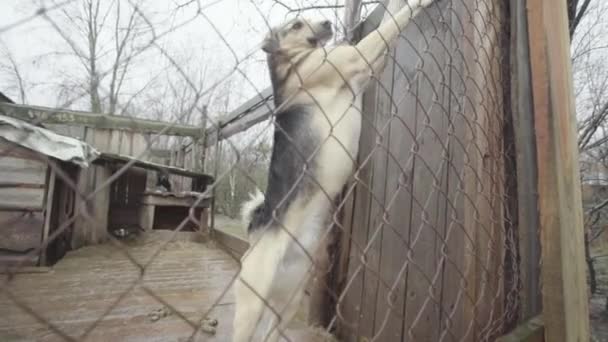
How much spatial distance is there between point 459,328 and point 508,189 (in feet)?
1.87

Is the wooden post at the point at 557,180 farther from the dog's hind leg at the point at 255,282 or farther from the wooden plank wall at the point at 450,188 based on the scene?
the dog's hind leg at the point at 255,282

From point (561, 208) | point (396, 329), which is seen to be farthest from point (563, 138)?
point (396, 329)

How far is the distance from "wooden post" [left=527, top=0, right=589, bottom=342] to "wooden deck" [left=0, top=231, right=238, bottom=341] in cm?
122

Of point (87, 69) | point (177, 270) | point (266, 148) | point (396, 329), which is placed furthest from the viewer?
point (177, 270)

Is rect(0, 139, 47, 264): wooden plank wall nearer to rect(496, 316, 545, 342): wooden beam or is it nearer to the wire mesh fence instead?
the wire mesh fence

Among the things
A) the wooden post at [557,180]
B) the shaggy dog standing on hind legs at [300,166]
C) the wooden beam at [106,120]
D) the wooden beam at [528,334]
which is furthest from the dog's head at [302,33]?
the wooden beam at [528,334]

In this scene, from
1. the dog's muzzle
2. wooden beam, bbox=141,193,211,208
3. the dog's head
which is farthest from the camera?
wooden beam, bbox=141,193,211,208

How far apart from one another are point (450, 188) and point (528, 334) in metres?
0.56

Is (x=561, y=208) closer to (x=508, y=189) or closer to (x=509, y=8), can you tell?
(x=508, y=189)

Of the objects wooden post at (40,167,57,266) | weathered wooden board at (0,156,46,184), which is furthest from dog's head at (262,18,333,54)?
weathered wooden board at (0,156,46,184)

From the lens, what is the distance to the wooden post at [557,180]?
91cm

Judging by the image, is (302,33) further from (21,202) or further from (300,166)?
(21,202)

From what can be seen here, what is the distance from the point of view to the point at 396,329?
1516 millimetres

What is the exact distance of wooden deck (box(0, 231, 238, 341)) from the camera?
2.09m
